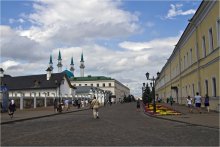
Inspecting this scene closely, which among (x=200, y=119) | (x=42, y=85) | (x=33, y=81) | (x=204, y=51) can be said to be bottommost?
(x=200, y=119)

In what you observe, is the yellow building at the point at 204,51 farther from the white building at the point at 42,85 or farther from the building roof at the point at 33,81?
the building roof at the point at 33,81

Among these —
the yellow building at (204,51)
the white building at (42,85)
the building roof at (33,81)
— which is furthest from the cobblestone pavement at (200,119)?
the building roof at (33,81)

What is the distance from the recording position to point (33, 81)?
96.4m

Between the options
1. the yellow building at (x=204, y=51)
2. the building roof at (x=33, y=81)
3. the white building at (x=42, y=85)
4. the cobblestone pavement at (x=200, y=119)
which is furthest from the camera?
the building roof at (x=33, y=81)

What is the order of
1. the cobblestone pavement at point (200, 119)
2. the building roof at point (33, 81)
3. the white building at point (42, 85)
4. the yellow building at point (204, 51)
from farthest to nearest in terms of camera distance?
the building roof at point (33, 81), the white building at point (42, 85), the yellow building at point (204, 51), the cobblestone pavement at point (200, 119)

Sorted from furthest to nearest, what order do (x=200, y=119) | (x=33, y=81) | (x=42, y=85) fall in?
(x=33, y=81) < (x=42, y=85) < (x=200, y=119)

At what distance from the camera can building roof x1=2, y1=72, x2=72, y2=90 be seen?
300 ft

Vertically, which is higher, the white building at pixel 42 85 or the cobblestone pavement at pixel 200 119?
the white building at pixel 42 85

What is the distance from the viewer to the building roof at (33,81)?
91.3 m

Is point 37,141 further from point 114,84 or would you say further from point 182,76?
point 114,84

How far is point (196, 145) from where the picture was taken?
35.7 feet

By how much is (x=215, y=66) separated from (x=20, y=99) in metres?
28.5

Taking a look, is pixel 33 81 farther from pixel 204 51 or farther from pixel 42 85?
pixel 204 51

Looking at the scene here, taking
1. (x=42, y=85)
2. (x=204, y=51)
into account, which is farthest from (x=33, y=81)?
(x=204, y=51)
